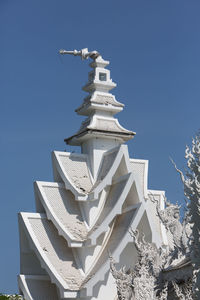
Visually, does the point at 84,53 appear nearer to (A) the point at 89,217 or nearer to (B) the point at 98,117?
(B) the point at 98,117

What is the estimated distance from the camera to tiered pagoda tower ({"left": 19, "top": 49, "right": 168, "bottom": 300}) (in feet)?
71.0

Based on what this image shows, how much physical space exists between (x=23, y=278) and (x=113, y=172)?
183 inches

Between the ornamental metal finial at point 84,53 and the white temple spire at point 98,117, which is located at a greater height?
the ornamental metal finial at point 84,53

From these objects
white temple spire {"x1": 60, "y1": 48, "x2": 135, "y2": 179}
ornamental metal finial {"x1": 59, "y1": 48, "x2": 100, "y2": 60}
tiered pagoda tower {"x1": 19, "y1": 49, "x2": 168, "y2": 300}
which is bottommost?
tiered pagoda tower {"x1": 19, "y1": 49, "x2": 168, "y2": 300}

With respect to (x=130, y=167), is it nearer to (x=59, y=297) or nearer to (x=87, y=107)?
(x=87, y=107)

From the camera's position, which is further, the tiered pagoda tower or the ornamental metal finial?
the ornamental metal finial

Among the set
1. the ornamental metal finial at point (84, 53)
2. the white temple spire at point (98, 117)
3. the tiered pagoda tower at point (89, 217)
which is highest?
the ornamental metal finial at point (84, 53)

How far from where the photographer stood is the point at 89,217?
2295cm

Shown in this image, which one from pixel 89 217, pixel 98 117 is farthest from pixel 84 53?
pixel 89 217

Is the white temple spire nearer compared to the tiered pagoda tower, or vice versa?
the tiered pagoda tower

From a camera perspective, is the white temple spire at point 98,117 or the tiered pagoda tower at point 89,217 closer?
the tiered pagoda tower at point 89,217

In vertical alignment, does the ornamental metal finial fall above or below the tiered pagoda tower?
above

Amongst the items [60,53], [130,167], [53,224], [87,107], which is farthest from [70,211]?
[60,53]

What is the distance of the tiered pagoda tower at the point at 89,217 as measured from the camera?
21641 mm
